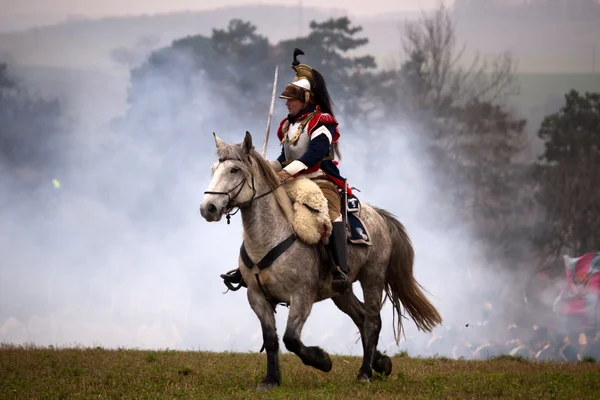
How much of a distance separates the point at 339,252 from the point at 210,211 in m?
1.75

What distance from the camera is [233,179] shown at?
10391mm

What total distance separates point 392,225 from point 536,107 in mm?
22982

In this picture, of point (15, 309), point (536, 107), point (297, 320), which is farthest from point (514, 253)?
point (297, 320)

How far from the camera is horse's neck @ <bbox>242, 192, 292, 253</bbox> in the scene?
10664 millimetres

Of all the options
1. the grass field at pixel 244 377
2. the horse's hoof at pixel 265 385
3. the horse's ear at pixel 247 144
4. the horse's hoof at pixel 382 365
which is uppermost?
the horse's ear at pixel 247 144

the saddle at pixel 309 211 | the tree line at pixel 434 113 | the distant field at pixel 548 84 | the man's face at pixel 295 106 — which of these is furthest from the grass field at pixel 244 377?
the distant field at pixel 548 84

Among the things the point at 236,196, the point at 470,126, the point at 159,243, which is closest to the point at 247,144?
the point at 236,196

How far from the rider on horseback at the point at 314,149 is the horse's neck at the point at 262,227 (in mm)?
488

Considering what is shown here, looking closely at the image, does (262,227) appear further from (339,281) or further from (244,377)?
(244,377)

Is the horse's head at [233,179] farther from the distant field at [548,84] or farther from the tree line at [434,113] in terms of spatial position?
the distant field at [548,84]

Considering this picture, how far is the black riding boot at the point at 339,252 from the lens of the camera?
11.0m

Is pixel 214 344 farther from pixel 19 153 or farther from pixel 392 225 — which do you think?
pixel 392 225

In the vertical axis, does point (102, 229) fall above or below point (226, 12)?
below

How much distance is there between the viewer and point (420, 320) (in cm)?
1277
